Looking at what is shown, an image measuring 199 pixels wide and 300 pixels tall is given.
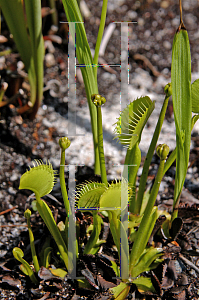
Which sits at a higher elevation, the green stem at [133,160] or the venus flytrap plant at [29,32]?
the venus flytrap plant at [29,32]

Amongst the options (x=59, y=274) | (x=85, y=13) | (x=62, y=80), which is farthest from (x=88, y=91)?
A: (x=85, y=13)

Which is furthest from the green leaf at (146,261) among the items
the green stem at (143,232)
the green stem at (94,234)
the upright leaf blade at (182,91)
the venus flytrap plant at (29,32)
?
the venus flytrap plant at (29,32)

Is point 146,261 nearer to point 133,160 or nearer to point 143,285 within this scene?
point 143,285

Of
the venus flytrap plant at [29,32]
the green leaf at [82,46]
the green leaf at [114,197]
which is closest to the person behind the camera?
the green leaf at [114,197]

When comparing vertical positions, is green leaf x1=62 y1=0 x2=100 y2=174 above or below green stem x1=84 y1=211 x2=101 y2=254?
above

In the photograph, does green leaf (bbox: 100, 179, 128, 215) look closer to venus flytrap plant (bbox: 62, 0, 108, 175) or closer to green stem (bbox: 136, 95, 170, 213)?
green stem (bbox: 136, 95, 170, 213)

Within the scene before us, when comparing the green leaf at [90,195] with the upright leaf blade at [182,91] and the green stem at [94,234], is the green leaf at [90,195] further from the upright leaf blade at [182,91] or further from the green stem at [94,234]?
the upright leaf blade at [182,91]

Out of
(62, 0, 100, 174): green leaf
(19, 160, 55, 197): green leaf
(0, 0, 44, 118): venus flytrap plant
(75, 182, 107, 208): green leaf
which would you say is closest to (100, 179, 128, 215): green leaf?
(75, 182, 107, 208): green leaf

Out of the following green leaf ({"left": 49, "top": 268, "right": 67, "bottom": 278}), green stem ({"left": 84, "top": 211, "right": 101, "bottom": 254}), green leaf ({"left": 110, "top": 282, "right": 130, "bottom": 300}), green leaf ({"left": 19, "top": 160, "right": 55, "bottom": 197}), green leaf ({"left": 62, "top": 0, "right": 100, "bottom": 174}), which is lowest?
green leaf ({"left": 110, "top": 282, "right": 130, "bottom": 300})

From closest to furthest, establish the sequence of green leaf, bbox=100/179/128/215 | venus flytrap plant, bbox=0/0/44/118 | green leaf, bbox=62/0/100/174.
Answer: green leaf, bbox=100/179/128/215, green leaf, bbox=62/0/100/174, venus flytrap plant, bbox=0/0/44/118

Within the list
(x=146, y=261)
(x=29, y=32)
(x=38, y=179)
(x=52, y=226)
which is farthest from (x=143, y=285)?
(x=29, y=32)
